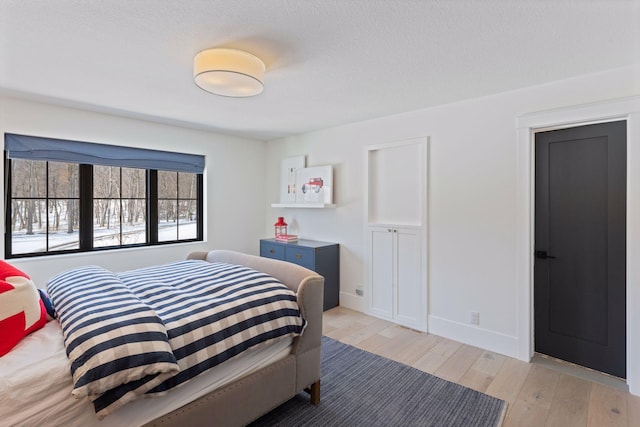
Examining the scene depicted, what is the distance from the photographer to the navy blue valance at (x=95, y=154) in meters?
2.97

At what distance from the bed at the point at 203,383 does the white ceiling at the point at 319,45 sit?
1.46 metres

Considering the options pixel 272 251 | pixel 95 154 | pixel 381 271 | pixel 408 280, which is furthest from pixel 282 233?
pixel 95 154

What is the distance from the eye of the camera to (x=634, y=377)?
7.20 feet

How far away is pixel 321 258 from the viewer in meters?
3.83

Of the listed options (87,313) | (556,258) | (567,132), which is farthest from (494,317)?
(87,313)

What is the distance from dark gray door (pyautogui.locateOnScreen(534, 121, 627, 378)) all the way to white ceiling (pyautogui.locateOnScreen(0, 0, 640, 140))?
1.86 ft

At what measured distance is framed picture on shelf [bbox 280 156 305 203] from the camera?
4.45 m

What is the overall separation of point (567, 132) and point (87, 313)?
3383 mm

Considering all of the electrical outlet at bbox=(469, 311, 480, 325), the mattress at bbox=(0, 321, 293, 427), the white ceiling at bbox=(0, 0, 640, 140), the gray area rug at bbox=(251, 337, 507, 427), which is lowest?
the gray area rug at bbox=(251, 337, 507, 427)

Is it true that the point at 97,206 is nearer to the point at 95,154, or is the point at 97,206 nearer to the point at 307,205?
the point at 95,154

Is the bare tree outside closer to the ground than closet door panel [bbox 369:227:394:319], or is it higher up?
higher up

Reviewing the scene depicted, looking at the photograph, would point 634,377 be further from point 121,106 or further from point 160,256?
point 121,106

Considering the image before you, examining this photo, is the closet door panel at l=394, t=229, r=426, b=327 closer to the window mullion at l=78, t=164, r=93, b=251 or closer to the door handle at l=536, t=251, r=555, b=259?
the door handle at l=536, t=251, r=555, b=259

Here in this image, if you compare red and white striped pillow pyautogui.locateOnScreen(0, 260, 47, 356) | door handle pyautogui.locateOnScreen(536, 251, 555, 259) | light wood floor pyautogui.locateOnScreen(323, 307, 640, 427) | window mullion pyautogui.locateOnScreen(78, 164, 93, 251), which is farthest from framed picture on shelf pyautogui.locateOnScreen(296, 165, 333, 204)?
red and white striped pillow pyautogui.locateOnScreen(0, 260, 47, 356)
